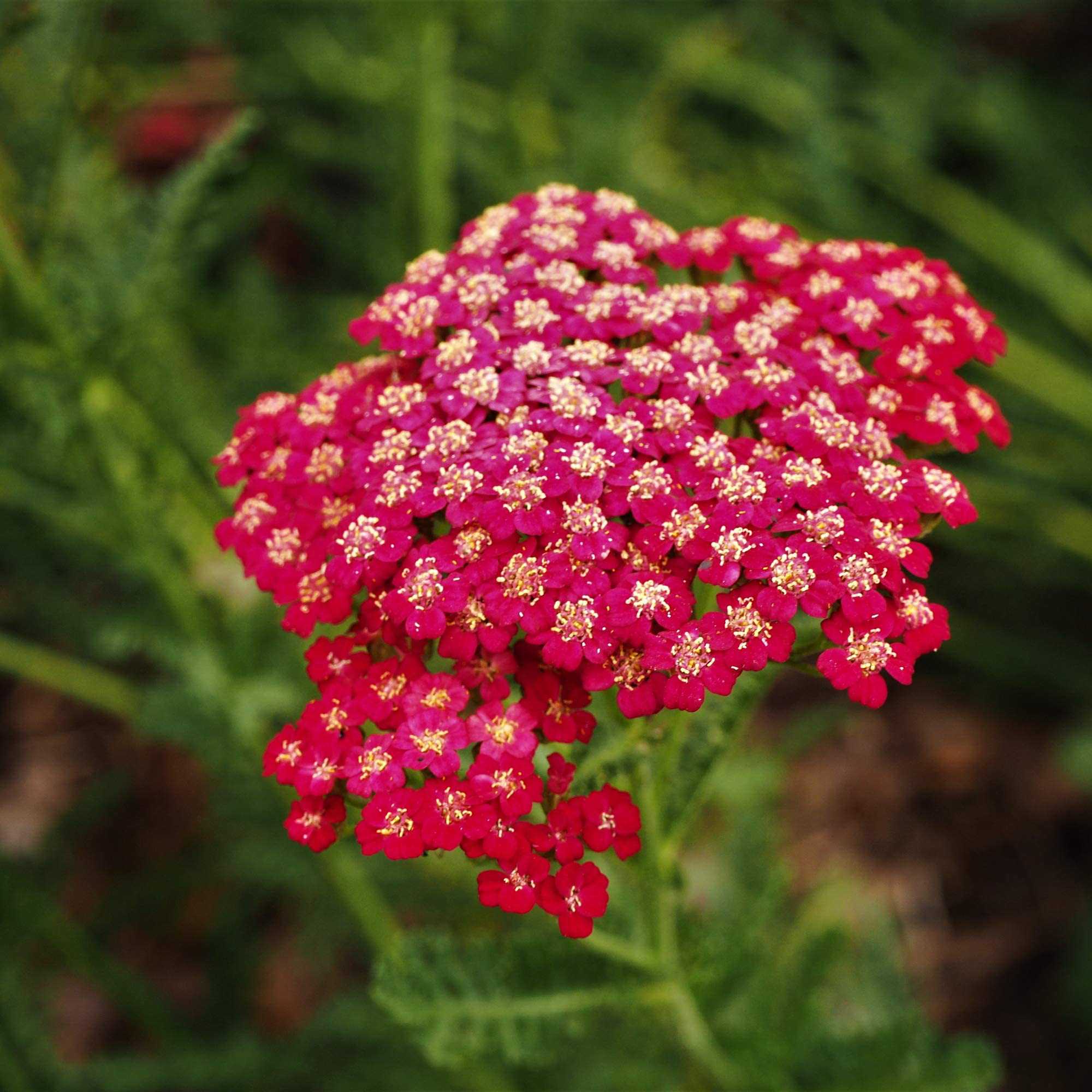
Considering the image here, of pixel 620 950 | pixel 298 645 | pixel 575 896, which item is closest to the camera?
pixel 575 896

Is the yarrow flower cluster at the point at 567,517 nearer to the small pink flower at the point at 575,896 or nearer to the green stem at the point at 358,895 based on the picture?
the small pink flower at the point at 575,896

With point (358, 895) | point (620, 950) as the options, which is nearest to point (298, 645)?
point (358, 895)

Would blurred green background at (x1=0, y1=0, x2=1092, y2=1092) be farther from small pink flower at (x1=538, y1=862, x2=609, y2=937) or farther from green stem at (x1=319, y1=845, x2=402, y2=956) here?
small pink flower at (x1=538, y1=862, x2=609, y2=937)

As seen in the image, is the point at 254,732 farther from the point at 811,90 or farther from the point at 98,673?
the point at 811,90

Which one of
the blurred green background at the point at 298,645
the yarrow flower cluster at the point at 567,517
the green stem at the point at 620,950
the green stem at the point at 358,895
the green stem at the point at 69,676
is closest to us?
the yarrow flower cluster at the point at 567,517

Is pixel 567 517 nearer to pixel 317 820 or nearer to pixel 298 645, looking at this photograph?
pixel 317 820

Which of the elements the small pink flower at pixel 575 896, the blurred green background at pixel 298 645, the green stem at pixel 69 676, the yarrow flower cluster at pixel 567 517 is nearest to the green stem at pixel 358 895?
the blurred green background at pixel 298 645

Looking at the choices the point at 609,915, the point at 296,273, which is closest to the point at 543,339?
the point at 609,915
